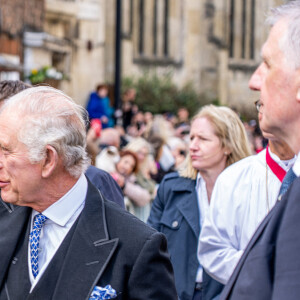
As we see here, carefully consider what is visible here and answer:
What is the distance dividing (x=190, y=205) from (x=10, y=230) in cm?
192

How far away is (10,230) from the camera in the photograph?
131 inches

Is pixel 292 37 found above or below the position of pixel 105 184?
above

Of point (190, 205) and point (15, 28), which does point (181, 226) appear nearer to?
Result: point (190, 205)

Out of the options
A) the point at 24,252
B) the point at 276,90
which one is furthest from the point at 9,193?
the point at 276,90

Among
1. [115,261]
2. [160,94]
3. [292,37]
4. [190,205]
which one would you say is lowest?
[160,94]

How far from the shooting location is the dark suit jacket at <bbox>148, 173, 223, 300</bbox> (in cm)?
471

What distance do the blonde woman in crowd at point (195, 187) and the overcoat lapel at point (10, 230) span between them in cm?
159

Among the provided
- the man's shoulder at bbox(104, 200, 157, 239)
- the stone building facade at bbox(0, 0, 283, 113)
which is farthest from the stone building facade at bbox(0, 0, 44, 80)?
the man's shoulder at bbox(104, 200, 157, 239)

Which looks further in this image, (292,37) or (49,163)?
(49,163)

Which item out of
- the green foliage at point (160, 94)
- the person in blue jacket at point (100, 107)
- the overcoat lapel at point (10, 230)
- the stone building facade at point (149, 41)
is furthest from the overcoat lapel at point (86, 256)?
the green foliage at point (160, 94)

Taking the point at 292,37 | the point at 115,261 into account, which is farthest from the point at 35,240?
the point at 292,37

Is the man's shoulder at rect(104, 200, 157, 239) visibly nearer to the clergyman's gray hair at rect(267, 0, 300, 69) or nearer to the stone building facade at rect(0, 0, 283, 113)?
the clergyman's gray hair at rect(267, 0, 300, 69)

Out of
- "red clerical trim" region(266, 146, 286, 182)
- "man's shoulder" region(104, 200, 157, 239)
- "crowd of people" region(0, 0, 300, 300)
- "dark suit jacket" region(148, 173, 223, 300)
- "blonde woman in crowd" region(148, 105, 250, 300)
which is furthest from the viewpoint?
"blonde woman in crowd" region(148, 105, 250, 300)

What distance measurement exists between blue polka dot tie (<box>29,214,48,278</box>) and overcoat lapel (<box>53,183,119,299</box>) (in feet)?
0.56
